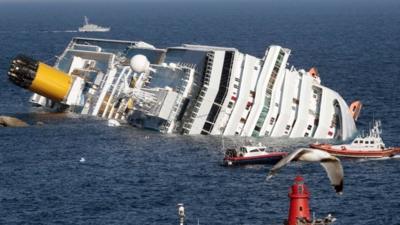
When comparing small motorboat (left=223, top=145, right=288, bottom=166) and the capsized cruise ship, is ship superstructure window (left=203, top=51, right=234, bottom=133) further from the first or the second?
small motorboat (left=223, top=145, right=288, bottom=166)

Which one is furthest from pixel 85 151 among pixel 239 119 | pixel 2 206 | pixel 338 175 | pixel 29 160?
pixel 338 175

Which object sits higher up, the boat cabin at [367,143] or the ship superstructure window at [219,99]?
the ship superstructure window at [219,99]

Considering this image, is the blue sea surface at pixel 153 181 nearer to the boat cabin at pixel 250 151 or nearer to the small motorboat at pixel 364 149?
the small motorboat at pixel 364 149

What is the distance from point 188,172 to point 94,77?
45624 millimetres

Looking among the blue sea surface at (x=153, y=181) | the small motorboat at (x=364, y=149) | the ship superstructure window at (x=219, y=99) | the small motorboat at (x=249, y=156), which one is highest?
the ship superstructure window at (x=219, y=99)

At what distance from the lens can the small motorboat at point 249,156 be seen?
352 ft

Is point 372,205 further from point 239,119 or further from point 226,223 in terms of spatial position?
point 239,119

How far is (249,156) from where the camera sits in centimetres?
10838

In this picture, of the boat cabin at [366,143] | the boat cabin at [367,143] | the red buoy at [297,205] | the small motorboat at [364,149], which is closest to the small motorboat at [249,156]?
the small motorboat at [364,149]

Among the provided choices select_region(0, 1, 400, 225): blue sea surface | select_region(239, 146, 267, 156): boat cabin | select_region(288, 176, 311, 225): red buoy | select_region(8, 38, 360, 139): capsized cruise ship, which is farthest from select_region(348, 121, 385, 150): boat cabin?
select_region(288, 176, 311, 225): red buoy

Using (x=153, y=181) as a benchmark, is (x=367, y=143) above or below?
above

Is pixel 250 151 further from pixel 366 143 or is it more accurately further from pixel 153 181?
pixel 153 181

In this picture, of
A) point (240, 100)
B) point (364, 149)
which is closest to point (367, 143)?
point (364, 149)

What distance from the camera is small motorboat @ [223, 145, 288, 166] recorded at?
107275 mm
